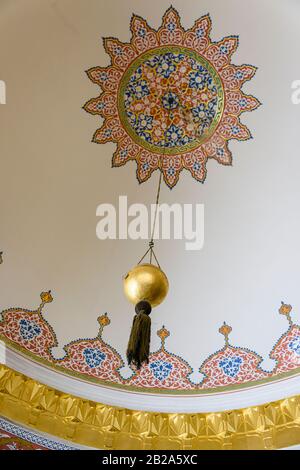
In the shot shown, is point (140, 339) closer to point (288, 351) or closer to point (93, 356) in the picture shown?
point (93, 356)

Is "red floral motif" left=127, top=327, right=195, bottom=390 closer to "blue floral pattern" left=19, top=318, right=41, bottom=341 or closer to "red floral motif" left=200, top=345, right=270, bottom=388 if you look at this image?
"red floral motif" left=200, top=345, right=270, bottom=388

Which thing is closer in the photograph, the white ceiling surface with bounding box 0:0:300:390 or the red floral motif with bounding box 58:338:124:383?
the white ceiling surface with bounding box 0:0:300:390

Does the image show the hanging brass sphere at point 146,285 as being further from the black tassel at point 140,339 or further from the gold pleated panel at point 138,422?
the gold pleated panel at point 138,422

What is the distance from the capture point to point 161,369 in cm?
527

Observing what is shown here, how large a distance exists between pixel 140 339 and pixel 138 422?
68.4 inches

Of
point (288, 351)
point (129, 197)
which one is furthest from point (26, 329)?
point (288, 351)

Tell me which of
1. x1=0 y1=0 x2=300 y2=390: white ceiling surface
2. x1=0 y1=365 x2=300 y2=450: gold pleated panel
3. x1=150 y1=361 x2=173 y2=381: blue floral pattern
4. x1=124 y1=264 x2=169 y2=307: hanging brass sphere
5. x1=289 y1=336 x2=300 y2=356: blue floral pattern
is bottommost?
x1=0 y1=365 x2=300 y2=450: gold pleated panel

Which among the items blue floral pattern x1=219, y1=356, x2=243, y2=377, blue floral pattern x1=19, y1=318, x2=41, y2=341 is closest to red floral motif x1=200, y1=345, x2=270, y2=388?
blue floral pattern x1=219, y1=356, x2=243, y2=377

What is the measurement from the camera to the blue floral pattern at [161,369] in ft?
17.2

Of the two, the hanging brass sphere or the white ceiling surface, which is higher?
the white ceiling surface

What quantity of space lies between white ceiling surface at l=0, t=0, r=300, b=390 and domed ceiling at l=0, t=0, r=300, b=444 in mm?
12

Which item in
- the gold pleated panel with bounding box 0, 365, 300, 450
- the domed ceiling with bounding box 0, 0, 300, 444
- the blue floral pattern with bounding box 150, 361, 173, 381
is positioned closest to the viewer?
the gold pleated panel with bounding box 0, 365, 300, 450

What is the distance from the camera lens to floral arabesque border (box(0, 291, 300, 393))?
16.5ft
